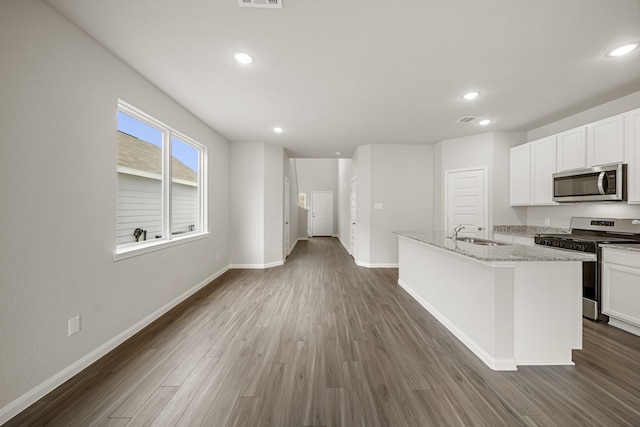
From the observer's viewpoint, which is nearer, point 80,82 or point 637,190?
point 80,82

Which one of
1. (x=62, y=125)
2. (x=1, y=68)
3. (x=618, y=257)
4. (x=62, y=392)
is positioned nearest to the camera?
(x=1, y=68)

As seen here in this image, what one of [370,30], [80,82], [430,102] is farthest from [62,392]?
[430,102]

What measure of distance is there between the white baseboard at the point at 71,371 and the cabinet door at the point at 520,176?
561 centimetres

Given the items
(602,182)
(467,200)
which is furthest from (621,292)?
(467,200)

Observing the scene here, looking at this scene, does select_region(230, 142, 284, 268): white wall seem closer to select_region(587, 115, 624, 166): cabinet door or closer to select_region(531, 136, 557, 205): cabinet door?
select_region(531, 136, 557, 205): cabinet door

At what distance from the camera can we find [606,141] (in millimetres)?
2846

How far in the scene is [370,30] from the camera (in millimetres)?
1895

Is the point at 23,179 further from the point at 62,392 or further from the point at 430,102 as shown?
the point at 430,102

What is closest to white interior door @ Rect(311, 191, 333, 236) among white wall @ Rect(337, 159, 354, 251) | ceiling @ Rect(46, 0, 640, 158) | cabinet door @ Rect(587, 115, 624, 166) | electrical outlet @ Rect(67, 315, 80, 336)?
white wall @ Rect(337, 159, 354, 251)

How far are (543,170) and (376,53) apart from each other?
11.1 ft

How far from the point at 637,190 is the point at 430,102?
2.40 m

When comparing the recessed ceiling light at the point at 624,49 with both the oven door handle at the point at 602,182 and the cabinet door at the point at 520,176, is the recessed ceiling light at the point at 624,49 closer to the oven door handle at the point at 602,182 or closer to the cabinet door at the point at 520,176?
the oven door handle at the point at 602,182

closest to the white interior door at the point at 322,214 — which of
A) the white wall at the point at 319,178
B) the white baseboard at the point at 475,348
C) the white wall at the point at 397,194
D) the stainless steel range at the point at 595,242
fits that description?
the white wall at the point at 319,178

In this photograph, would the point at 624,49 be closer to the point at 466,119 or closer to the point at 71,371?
the point at 466,119
